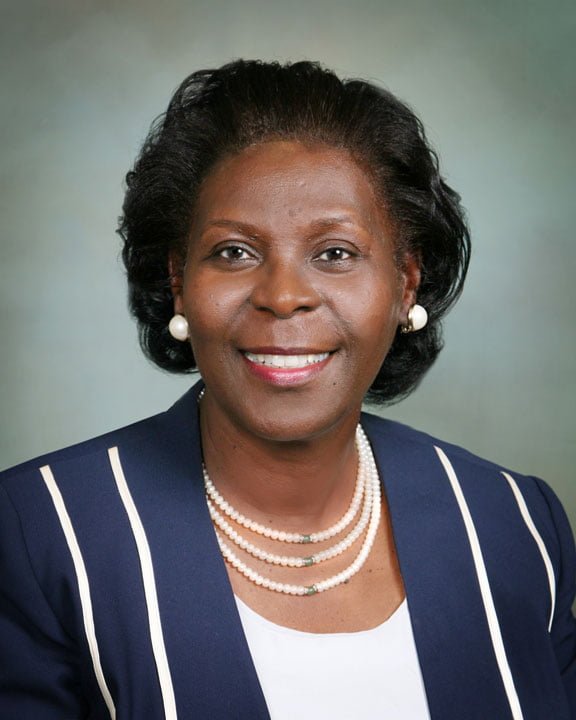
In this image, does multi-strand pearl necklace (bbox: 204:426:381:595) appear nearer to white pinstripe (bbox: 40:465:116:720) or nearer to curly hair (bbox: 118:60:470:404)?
white pinstripe (bbox: 40:465:116:720)

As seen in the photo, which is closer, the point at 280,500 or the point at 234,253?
the point at 234,253

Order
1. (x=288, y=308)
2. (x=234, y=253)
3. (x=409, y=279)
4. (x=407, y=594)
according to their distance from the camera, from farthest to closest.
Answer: (x=409, y=279) < (x=407, y=594) < (x=234, y=253) < (x=288, y=308)

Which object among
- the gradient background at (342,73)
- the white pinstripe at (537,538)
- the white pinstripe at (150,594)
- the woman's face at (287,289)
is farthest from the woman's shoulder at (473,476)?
the gradient background at (342,73)

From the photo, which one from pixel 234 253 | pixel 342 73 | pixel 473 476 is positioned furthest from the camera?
pixel 342 73

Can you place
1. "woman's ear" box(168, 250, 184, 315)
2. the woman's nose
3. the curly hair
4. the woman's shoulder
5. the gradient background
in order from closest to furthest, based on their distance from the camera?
the woman's nose
the curly hair
"woman's ear" box(168, 250, 184, 315)
the woman's shoulder
the gradient background

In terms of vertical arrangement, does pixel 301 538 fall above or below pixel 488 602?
above

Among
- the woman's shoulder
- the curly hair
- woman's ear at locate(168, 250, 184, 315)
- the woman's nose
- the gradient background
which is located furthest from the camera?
the gradient background

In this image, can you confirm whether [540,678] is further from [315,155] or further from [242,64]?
[242,64]

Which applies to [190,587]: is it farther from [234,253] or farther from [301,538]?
[234,253]

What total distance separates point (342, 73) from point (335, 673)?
1.85 m

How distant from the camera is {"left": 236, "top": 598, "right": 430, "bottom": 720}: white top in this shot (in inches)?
87.9

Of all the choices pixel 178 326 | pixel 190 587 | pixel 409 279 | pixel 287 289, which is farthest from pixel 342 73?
pixel 190 587

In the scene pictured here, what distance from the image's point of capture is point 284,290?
2139 millimetres

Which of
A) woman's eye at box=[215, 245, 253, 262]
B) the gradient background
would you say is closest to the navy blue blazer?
woman's eye at box=[215, 245, 253, 262]
